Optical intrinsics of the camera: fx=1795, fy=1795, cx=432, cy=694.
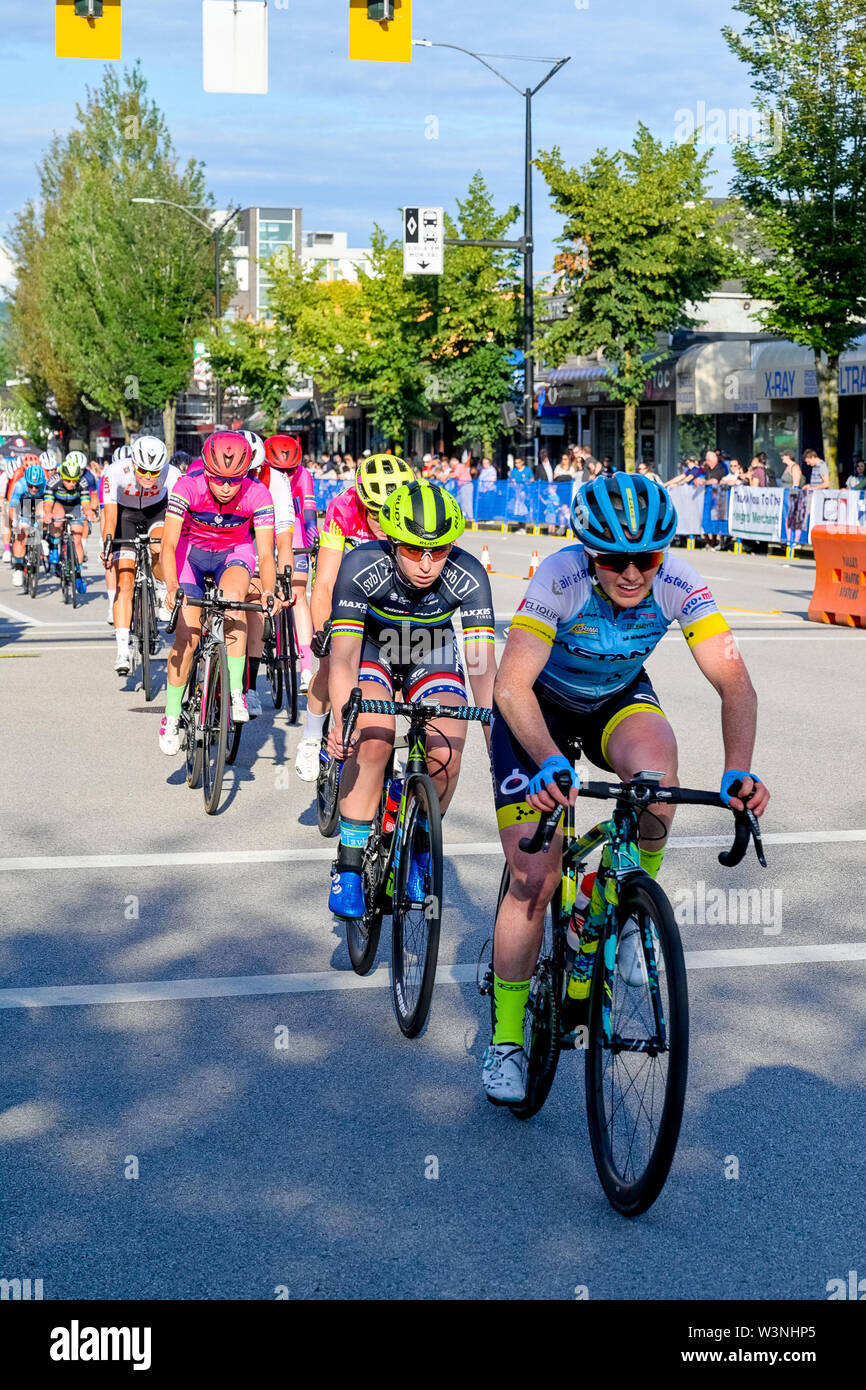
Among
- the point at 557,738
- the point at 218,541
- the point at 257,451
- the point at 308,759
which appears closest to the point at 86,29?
the point at 257,451

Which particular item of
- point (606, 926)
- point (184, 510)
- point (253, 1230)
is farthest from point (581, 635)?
point (184, 510)

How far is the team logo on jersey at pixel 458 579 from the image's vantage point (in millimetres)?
6328

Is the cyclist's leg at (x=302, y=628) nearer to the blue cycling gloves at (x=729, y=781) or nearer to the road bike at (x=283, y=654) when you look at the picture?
the road bike at (x=283, y=654)

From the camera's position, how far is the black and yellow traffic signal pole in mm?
14336

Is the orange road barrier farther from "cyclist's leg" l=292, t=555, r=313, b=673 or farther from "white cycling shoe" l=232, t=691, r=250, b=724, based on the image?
"white cycling shoe" l=232, t=691, r=250, b=724

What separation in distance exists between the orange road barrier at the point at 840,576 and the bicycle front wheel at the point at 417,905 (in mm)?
14100

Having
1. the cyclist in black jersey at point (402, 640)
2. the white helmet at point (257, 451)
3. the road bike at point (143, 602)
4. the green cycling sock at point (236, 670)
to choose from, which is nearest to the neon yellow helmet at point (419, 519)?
the cyclist in black jersey at point (402, 640)

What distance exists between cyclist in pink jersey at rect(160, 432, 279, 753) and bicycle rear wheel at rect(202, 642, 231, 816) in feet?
1.03

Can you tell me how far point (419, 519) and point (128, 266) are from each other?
7315 cm

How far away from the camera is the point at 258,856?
8.38 meters

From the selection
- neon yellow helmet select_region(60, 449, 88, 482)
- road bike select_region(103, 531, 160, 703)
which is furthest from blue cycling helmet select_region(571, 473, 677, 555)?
neon yellow helmet select_region(60, 449, 88, 482)
